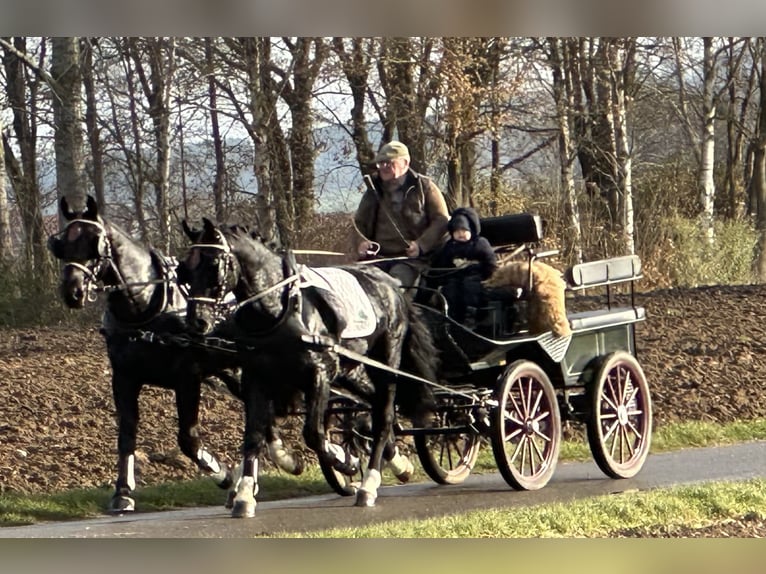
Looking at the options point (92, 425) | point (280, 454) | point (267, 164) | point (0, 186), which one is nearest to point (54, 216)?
point (0, 186)

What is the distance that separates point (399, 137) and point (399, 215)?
13.5 feet

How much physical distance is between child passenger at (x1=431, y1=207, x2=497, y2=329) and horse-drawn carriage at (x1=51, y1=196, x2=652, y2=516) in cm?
10

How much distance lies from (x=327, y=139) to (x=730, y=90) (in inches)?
150

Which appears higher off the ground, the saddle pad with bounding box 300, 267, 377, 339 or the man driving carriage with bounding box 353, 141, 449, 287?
the man driving carriage with bounding box 353, 141, 449, 287

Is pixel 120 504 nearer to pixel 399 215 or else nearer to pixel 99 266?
pixel 99 266

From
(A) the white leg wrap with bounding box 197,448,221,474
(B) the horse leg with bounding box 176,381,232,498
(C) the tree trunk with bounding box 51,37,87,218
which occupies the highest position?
(C) the tree trunk with bounding box 51,37,87,218

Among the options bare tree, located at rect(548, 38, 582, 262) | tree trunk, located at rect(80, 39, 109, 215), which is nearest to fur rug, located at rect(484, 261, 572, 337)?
bare tree, located at rect(548, 38, 582, 262)

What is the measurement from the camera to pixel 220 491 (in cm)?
1052

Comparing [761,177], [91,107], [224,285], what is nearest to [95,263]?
[224,285]

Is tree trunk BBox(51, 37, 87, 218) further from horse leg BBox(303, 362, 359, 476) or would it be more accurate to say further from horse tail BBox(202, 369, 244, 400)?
horse leg BBox(303, 362, 359, 476)

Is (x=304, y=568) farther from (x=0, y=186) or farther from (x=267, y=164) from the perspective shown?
(x=0, y=186)

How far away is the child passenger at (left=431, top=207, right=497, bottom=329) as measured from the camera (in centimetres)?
964

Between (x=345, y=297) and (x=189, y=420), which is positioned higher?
(x=345, y=297)

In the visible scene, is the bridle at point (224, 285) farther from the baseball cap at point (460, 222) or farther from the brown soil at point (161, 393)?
the brown soil at point (161, 393)
